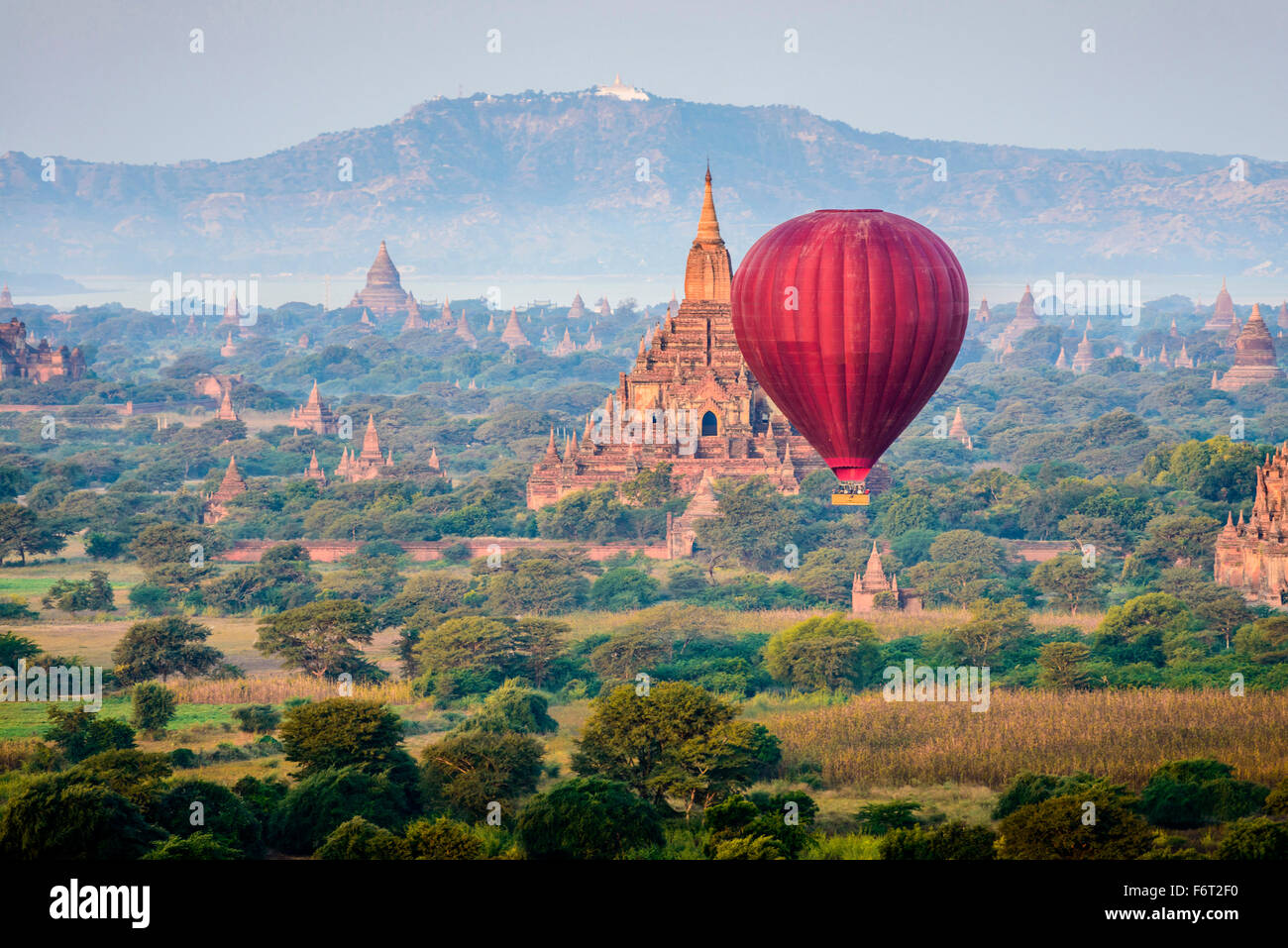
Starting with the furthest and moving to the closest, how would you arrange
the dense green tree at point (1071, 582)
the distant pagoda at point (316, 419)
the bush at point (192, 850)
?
1. the distant pagoda at point (316, 419)
2. the dense green tree at point (1071, 582)
3. the bush at point (192, 850)

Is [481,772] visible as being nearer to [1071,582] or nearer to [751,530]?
[1071,582]

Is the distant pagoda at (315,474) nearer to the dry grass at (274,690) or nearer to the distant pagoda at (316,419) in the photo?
the distant pagoda at (316,419)

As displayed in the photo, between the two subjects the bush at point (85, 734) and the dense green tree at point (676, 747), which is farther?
the bush at point (85, 734)

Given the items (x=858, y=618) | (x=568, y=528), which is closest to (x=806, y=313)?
(x=858, y=618)

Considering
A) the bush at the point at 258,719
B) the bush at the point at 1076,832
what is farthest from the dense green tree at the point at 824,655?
the bush at the point at 1076,832

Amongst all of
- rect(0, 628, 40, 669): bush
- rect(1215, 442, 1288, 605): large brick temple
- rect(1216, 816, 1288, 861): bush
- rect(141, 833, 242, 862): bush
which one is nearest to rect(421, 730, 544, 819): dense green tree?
rect(141, 833, 242, 862): bush
